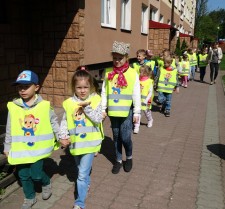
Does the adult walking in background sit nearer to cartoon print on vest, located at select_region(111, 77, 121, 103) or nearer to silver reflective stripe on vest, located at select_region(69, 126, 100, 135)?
cartoon print on vest, located at select_region(111, 77, 121, 103)

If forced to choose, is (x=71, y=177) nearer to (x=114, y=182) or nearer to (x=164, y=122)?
(x=114, y=182)

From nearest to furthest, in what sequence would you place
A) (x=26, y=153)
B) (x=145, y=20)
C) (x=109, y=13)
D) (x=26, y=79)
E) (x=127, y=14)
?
1. (x=26, y=79)
2. (x=26, y=153)
3. (x=109, y=13)
4. (x=127, y=14)
5. (x=145, y=20)

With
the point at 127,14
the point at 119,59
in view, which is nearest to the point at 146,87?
the point at 119,59

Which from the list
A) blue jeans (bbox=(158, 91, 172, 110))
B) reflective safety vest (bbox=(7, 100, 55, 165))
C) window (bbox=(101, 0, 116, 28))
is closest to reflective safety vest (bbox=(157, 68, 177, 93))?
blue jeans (bbox=(158, 91, 172, 110))

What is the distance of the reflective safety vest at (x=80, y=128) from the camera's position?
10.7 feet

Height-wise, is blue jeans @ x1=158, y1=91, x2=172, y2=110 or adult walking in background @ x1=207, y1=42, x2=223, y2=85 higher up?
adult walking in background @ x1=207, y1=42, x2=223, y2=85

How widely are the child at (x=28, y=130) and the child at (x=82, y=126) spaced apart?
0.21m

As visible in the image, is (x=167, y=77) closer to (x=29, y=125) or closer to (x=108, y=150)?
(x=108, y=150)

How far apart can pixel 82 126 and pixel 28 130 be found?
0.58 metres

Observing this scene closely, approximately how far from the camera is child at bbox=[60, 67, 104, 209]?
3232 mm

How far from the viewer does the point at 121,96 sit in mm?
4074

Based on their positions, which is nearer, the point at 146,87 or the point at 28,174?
the point at 28,174

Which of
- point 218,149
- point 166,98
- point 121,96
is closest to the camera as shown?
point 121,96

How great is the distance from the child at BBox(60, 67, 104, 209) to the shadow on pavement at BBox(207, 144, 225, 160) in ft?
8.94
